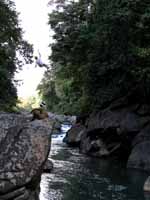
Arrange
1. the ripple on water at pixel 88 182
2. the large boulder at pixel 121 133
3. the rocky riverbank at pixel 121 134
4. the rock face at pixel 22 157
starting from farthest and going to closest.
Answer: the large boulder at pixel 121 133
the rocky riverbank at pixel 121 134
the ripple on water at pixel 88 182
the rock face at pixel 22 157

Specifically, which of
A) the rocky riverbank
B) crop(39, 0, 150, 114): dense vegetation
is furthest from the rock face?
the rocky riverbank

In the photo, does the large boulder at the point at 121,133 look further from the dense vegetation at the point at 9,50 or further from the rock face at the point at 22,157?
the rock face at the point at 22,157

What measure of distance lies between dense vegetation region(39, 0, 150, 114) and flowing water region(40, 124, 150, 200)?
526 cm

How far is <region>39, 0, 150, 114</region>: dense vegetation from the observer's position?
23.0 m

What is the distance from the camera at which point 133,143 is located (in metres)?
26.2

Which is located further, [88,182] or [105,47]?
[105,47]

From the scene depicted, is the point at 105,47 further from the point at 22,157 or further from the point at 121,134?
the point at 22,157

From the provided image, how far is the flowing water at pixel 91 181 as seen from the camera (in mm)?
15797

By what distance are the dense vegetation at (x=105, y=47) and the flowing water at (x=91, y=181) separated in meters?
5.26

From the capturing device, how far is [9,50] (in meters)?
25.2

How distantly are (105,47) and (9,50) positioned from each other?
6.16 metres

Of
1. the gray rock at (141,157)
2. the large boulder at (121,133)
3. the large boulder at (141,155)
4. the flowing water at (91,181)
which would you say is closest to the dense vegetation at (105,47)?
the large boulder at (121,133)

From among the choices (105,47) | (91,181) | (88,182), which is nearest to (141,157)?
(91,181)

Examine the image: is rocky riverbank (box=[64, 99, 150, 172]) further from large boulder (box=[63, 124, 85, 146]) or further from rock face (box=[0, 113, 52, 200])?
rock face (box=[0, 113, 52, 200])
